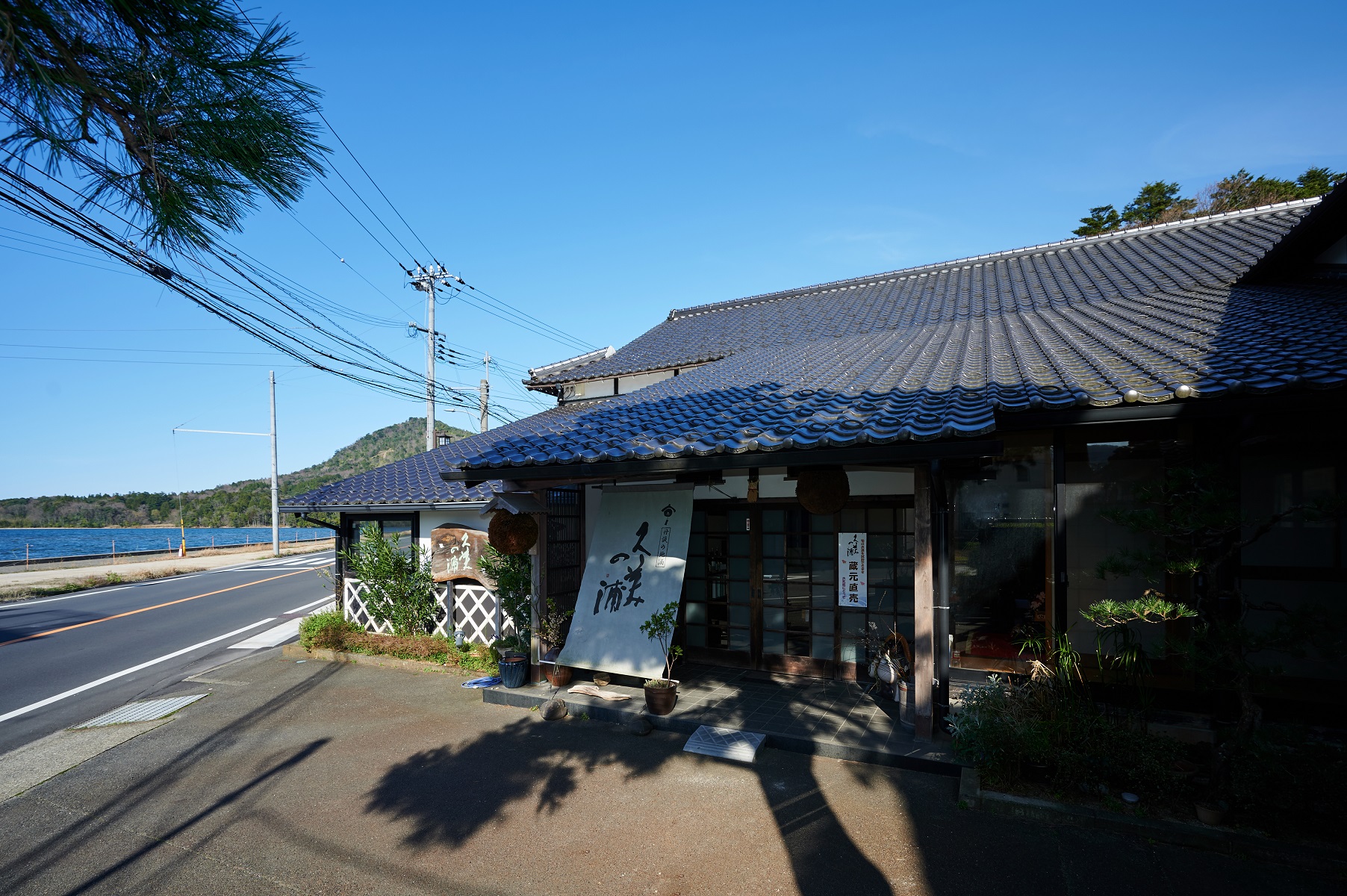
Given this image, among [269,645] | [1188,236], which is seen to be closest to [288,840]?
[269,645]

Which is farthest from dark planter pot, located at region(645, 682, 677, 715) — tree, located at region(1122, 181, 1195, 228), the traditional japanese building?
tree, located at region(1122, 181, 1195, 228)

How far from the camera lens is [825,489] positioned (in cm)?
588

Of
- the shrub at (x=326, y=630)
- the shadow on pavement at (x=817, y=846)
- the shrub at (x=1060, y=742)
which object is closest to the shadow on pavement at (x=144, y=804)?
the shrub at (x=326, y=630)

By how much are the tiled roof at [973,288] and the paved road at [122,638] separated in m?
8.62

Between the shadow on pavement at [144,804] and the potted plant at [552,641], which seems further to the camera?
the potted plant at [552,641]

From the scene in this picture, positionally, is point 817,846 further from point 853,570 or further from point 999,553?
point 999,553

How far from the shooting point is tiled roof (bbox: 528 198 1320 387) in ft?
30.6

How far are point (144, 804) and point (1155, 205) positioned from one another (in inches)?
1018

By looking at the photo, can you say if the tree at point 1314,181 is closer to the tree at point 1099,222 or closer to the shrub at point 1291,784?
the tree at point 1099,222

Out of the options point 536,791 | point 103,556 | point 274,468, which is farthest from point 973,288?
point 103,556

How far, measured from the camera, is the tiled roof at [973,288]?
9.34 meters

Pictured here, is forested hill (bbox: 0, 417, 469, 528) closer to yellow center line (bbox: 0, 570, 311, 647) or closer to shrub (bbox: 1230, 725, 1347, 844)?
yellow center line (bbox: 0, 570, 311, 647)

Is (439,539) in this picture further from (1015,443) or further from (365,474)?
(1015,443)

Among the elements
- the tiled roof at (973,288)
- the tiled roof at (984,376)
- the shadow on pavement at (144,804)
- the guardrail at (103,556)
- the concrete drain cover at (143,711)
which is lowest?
the guardrail at (103,556)
